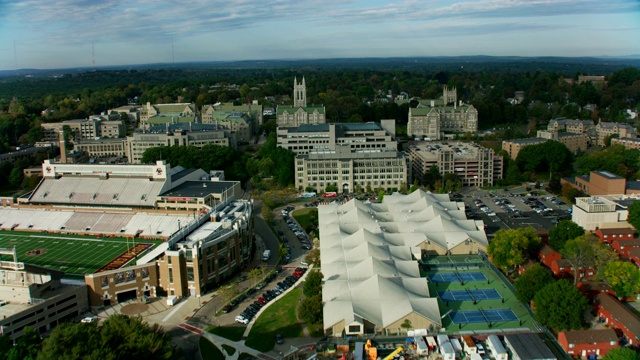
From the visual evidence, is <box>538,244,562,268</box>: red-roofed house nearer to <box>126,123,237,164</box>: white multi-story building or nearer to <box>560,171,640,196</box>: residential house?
<box>560,171,640,196</box>: residential house

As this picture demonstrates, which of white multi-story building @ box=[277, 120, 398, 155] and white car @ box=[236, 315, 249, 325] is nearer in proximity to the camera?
white car @ box=[236, 315, 249, 325]

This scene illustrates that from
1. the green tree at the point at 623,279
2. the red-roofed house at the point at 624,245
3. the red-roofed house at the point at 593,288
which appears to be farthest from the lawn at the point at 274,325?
the red-roofed house at the point at 624,245

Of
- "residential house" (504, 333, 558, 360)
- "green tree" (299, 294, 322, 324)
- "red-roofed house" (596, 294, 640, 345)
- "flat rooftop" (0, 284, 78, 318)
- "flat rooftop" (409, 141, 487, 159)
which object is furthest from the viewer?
"flat rooftop" (409, 141, 487, 159)

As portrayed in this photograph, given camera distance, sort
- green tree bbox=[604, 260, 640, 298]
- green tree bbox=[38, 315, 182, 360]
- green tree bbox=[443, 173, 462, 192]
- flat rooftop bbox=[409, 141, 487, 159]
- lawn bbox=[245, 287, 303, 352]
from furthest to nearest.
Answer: flat rooftop bbox=[409, 141, 487, 159]
green tree bbox=[443, 173, 462, 192]
green tree bbox=[604, 260, 640, 298]
lawn bbox=[245, 287, 303, 352]
green tree bbox=[38, 315, 182, 360]

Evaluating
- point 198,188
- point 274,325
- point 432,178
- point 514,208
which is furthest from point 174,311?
point 432,178

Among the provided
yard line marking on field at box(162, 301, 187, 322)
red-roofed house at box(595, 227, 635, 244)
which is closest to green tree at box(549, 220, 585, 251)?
red-roofed house at box(595, 227, 635, 244)

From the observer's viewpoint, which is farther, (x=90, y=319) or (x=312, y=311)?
(x=90, y=319)

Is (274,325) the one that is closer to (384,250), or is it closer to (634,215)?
(384,250)
